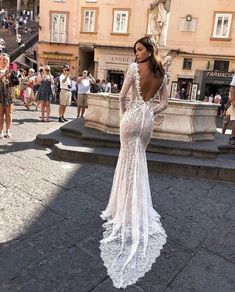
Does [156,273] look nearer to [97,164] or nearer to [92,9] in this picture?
[97,164]

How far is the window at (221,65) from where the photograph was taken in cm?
2294

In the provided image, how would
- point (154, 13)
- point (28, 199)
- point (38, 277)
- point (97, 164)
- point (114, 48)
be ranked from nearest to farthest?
point (38, 277), point (28, 199), point (97, 164), point (154, 13), point (114, 48)

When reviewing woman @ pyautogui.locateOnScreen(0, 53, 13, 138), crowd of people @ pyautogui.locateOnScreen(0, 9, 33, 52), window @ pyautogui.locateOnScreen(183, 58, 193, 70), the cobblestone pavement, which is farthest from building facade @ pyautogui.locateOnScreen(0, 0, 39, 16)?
the cobblestone pavement

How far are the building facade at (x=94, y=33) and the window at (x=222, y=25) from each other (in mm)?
4860

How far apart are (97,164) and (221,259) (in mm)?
3018

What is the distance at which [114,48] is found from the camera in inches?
949

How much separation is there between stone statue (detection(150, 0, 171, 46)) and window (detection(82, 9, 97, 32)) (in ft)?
56.2

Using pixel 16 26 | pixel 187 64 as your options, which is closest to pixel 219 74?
pixel 187 64

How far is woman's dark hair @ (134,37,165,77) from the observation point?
292 centimetres

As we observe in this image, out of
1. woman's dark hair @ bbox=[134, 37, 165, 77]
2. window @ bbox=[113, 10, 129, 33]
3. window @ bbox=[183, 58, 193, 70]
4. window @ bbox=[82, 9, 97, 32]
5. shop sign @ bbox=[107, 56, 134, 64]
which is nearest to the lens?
woman's dark hair @ bbox=[134, 37, 165, 77]

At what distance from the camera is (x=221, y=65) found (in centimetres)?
2306

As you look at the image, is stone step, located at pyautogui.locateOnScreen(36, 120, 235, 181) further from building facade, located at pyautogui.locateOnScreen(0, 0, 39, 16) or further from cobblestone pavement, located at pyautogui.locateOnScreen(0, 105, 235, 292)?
building facade, located at pyautogui.locateOnScreen(0, 0, 39, 16)

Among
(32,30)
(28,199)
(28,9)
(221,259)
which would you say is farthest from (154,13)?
(28,9)

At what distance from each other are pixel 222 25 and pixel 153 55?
21.9 m
